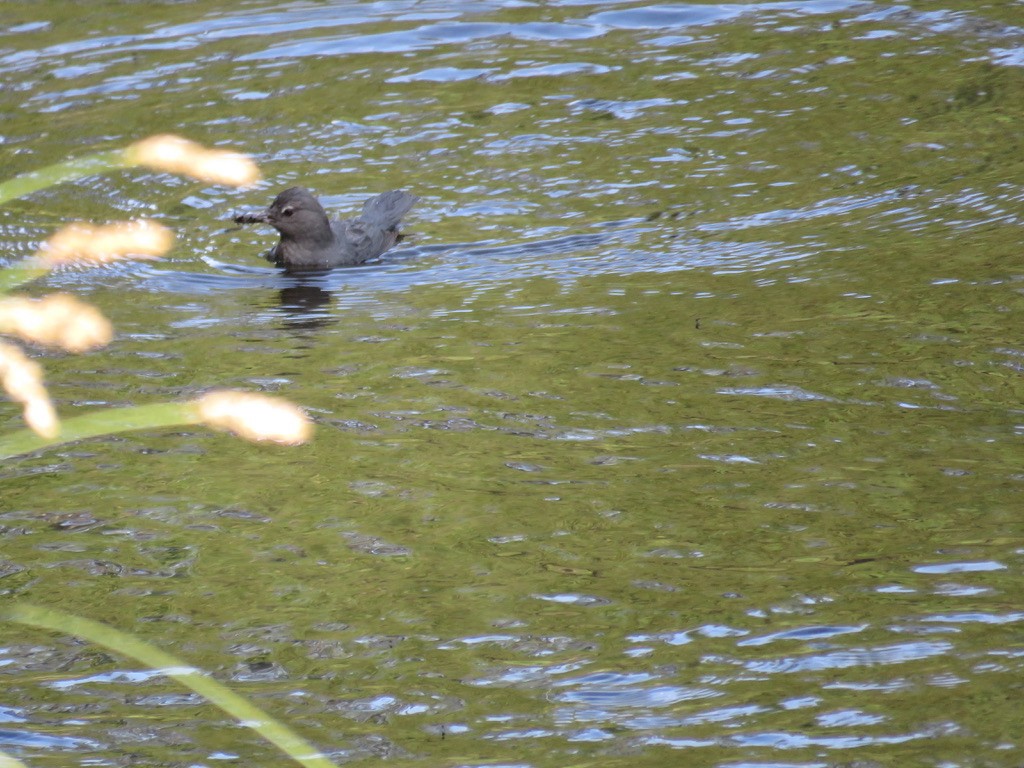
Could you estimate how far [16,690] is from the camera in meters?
4.30

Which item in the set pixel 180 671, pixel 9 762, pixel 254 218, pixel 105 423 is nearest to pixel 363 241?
pixel 254 218

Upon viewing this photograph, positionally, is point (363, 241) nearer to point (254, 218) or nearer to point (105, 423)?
point (254, 218)

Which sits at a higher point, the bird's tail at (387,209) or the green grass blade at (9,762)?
the bird's tail at (387,209)

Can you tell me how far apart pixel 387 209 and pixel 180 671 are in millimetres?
5285

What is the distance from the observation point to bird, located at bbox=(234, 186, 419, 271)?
895 centimetres

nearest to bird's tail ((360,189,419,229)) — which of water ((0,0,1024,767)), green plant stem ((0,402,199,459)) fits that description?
water ((0,0,1024,767))

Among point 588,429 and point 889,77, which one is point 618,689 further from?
point 889,77

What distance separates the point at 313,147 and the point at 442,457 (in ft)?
17.8

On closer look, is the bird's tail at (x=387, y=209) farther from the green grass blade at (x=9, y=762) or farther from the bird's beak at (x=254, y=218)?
the green grass blade at (x=9, y=762)

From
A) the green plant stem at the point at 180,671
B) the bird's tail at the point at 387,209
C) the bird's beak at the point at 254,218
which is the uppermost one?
the bird's beak at the point at 254,218

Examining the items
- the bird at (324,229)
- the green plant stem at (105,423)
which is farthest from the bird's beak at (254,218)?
the green plant stem at (105,423)

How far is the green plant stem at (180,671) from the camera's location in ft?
13.1

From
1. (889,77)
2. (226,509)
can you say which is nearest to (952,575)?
(226,509)

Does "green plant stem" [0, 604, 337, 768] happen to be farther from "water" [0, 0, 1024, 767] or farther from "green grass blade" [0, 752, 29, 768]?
"green grass blade" [0, 752, 29, 768]
